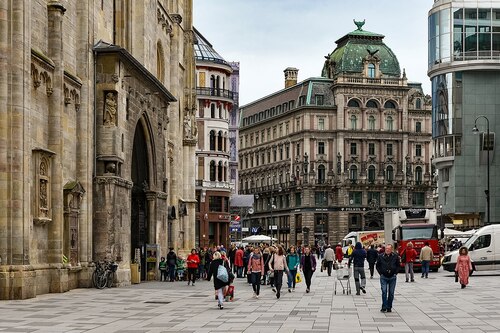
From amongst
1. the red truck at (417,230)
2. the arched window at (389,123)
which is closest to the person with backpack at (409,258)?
the red truck at (417,230)

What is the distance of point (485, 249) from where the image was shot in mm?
51094

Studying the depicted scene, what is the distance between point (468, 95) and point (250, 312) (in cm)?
8109

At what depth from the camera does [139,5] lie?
46.0 meters

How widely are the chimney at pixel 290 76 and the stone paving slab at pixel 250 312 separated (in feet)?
437

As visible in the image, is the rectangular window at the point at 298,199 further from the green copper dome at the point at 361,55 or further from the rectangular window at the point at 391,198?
the green copper dome at the point at 361,55

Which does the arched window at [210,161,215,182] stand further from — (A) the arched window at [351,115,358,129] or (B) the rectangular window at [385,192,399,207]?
(B) the rectangular window at [385,192,399,207]

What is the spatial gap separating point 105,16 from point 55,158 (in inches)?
406

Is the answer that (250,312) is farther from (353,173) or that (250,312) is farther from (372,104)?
(372,104)

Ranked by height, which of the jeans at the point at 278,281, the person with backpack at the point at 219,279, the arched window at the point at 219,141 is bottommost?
the jeans at the point at 278,281

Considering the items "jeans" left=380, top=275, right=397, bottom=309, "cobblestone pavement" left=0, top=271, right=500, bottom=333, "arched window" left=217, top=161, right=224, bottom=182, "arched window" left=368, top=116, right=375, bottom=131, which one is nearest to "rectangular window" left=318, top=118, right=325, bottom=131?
"arched window" left=368, top=116, right=375, bottom=131

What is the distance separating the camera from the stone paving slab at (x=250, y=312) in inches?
862

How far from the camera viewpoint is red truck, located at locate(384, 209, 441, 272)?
5816cm

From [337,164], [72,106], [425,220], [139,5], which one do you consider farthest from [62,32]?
[337,164]

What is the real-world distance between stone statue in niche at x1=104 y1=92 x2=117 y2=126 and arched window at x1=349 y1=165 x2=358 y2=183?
362 ft
